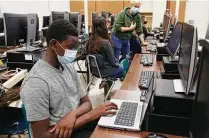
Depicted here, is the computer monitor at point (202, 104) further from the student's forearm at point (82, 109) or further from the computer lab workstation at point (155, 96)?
the student's forearm at point (82, 109)

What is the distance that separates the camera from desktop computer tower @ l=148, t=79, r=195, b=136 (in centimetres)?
104

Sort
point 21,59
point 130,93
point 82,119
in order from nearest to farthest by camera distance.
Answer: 1. point 82,119
2. point 130,93
3. point 21,59

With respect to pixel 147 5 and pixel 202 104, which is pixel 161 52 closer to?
pixel 202 104

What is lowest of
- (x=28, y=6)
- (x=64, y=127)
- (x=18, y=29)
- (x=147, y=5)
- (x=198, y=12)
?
(x=64, y=127)

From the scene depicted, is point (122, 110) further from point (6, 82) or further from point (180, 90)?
point (6, 82)

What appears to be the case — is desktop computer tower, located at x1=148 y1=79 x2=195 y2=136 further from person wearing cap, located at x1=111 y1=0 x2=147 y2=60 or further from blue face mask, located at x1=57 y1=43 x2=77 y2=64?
person wearing cap, located at x1=111 y1=0 x2=147 y2=60

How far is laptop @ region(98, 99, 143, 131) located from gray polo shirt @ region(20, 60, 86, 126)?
0.25 m

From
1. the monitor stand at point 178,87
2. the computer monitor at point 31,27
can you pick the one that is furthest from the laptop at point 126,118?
the computer monitor at point 31,27

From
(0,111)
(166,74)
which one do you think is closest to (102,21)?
(166,74)

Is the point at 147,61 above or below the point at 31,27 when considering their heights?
below

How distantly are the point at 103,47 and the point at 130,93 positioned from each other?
1246 mm

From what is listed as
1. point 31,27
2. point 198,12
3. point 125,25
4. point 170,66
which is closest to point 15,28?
point 31,27

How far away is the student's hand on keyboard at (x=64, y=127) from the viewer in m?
1.19

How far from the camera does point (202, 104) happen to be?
2.47ft
